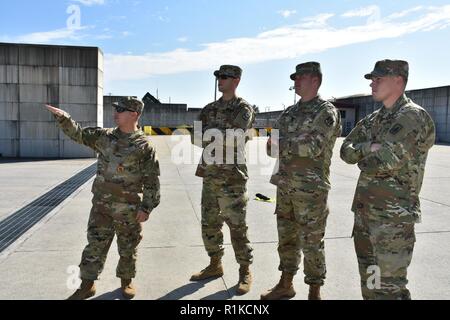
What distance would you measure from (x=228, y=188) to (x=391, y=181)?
1.47 metres

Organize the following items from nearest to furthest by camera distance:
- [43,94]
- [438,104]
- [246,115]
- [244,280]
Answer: [244,280]
[246,115]
[43,94]
[438,104]

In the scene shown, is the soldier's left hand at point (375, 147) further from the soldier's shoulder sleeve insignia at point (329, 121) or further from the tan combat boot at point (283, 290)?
the tan combat boot at point (283, 290)

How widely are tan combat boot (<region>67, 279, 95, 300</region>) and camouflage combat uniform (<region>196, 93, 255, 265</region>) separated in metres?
1.11

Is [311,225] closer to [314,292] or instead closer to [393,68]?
[314,292]

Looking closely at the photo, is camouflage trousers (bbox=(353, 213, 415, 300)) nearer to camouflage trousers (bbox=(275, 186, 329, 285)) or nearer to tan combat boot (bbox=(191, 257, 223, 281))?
camouflage trousers (bbox=(275, 186, 329, 285))

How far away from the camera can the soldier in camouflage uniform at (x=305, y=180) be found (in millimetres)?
3227

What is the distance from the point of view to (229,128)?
3.72 metres

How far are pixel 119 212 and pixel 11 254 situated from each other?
5.82 feet

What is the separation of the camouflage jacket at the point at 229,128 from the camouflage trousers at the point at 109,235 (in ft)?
2.66

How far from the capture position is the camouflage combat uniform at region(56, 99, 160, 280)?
Result: 3311mm

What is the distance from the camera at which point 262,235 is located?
5113 millimetres

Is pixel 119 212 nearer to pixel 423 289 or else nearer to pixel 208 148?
pixel 208 148

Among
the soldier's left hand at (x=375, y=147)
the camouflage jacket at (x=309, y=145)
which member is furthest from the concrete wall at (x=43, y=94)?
the soldier's left hand at (x=375, y=147)

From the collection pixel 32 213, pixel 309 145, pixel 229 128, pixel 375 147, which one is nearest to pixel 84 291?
pixel 229 128
